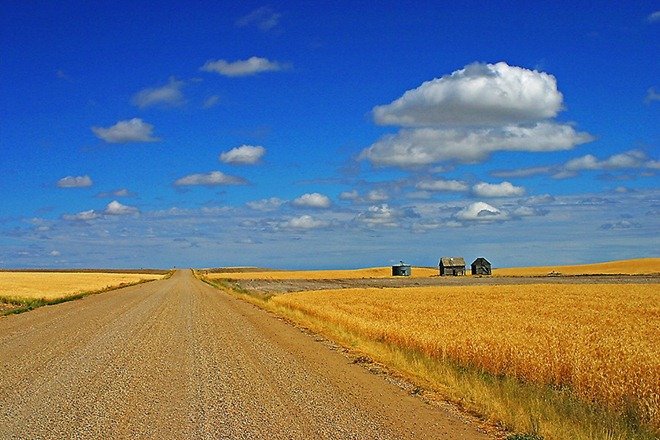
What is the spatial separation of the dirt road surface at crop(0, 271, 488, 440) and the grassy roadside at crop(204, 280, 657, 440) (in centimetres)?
73

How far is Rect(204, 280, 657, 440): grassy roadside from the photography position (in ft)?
30.3

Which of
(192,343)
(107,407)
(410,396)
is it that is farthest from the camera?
(192,343)

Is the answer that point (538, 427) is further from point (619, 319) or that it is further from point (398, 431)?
point (619, 319)

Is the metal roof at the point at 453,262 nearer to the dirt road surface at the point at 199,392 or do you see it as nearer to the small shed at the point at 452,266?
the small shed at the point at 452,266

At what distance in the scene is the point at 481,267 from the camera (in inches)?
5546

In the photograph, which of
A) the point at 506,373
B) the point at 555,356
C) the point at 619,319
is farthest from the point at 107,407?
the point at 619,319

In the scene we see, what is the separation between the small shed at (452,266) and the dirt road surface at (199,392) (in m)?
122

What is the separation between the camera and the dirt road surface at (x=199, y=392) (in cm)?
921

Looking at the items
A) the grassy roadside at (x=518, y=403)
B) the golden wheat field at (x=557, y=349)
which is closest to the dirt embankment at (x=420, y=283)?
the golden wheat field at (x=557, y=349)

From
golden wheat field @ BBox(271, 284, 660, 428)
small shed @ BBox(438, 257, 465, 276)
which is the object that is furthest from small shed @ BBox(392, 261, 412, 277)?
golden wheat field @ BBox(271, 284, 660, 428)

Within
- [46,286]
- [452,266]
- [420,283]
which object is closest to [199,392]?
[46,286]

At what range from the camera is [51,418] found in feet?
32.2

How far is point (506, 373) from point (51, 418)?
913 cm

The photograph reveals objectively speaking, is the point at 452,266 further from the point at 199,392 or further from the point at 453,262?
the point at 199,392
